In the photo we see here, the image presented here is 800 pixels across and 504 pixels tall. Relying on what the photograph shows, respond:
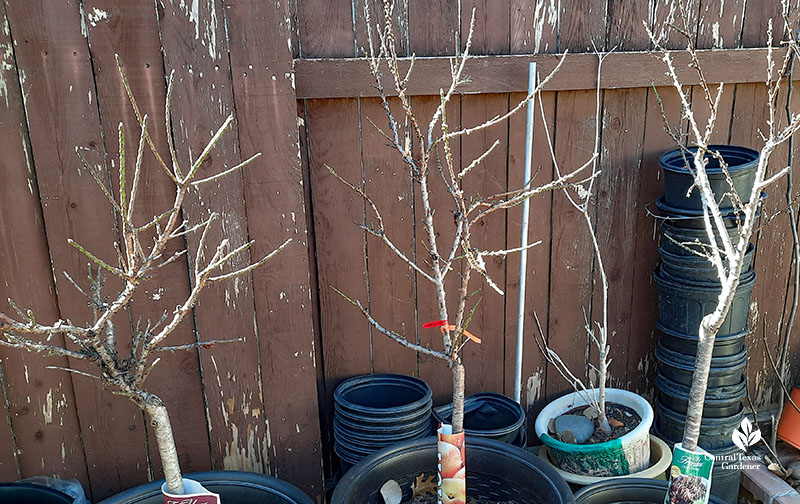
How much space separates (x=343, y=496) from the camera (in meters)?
1.77

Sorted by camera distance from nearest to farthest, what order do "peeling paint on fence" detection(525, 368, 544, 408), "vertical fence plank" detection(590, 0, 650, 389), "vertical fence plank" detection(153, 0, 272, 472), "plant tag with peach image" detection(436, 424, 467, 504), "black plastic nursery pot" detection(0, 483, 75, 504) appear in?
"plant tag with peach image" detection(436, 424, 467, 504)
"vertical fence plank" detection(153, 0, 272, 472)
"black plastic nursery pot" detection(0, 483, 75, 504)
"vertical fence plank" detection(590, 0, 650, 389)
"peeling paint on fence" detection(525, 368, 544, 408)

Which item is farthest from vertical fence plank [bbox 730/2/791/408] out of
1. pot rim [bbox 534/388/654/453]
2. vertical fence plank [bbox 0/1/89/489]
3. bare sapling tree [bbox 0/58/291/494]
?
vertical fence plank [bbox 0/1/89/489]

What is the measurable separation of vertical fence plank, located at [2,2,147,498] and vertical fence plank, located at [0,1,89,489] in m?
0.03

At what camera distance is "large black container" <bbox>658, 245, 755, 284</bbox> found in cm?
230

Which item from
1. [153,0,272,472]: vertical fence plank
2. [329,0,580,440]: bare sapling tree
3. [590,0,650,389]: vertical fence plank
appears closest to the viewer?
[329,0,580,440]: bare sapling tree

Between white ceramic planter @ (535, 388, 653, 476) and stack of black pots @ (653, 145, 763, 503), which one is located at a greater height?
stack of black pots @ (653, 145, 763, 503)

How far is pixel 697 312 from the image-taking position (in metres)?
2.38

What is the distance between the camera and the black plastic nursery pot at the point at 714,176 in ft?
7.20

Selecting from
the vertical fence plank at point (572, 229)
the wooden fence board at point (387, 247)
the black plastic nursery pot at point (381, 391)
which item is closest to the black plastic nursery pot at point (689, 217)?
the vertical fence plank at point (572, 229)

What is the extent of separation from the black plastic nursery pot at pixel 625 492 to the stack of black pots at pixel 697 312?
2.08 feet

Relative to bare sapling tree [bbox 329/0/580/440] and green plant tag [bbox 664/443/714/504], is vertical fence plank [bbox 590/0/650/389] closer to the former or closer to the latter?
bare sapling tree [bbox 329/0/580/440]

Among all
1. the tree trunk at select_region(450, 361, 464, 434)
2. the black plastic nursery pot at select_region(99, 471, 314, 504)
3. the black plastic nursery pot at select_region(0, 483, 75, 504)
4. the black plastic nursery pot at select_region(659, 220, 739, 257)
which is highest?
the black plastic nursery pot at select_region(659, 220, 739, 257)

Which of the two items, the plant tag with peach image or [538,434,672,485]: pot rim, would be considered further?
[538,434,672,485]: pot rim

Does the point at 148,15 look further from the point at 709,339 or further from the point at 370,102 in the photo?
the point at 709,339
